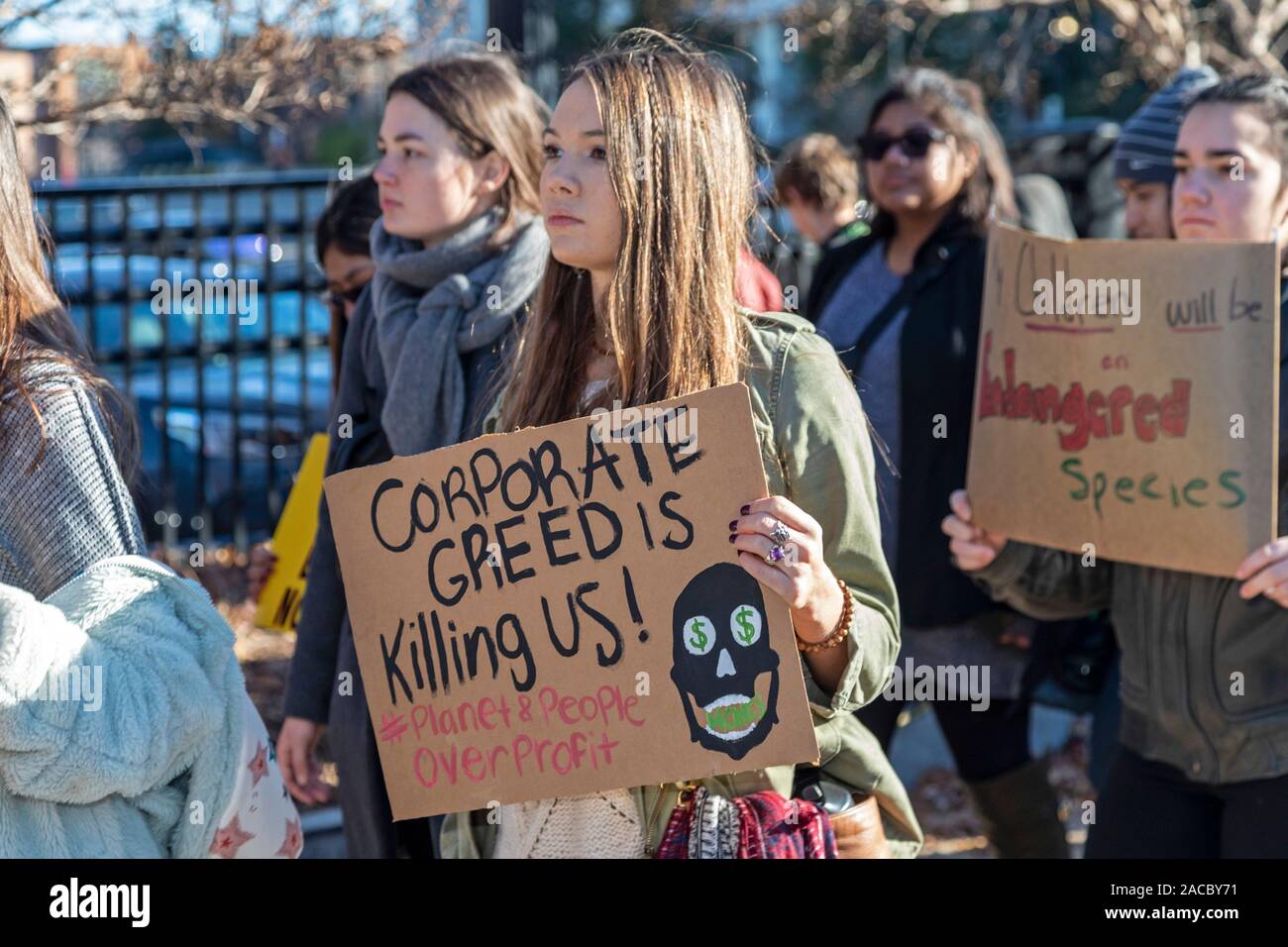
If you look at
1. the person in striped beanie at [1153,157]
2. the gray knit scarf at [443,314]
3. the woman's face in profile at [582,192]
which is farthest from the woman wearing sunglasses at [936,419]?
the woman's face in profile at [582,192]

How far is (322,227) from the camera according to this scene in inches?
166

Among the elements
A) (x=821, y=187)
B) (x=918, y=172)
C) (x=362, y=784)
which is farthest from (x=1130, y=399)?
(x=821, y=187)

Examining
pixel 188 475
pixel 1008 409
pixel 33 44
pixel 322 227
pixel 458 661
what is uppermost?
pixel 33 44

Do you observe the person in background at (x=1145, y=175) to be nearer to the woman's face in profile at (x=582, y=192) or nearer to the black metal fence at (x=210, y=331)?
the woman's face in profile at (x=582, y=192)

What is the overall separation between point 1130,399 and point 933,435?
1.04 metres

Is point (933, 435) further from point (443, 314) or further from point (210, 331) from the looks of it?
point (210, 331)

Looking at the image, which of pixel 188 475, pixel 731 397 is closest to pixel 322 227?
pixel 731 397

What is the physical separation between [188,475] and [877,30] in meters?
4.25

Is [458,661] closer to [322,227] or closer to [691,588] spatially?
[691,588]

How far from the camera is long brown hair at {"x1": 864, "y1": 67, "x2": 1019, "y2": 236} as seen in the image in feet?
14.3

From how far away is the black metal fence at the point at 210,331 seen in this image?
267 inches

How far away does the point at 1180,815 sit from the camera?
2979 mm

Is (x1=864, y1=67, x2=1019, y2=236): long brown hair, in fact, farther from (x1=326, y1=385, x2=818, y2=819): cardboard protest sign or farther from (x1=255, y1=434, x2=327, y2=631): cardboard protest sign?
(x1=326, y1=385, x2=818, y2=819): cardboard protest sign

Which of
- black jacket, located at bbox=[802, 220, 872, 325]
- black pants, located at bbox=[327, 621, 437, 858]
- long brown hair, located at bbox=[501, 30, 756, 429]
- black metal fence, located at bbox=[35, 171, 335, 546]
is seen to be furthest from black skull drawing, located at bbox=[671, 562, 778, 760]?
black metal fence, located at bbox=[35, 171, 335, 546]
